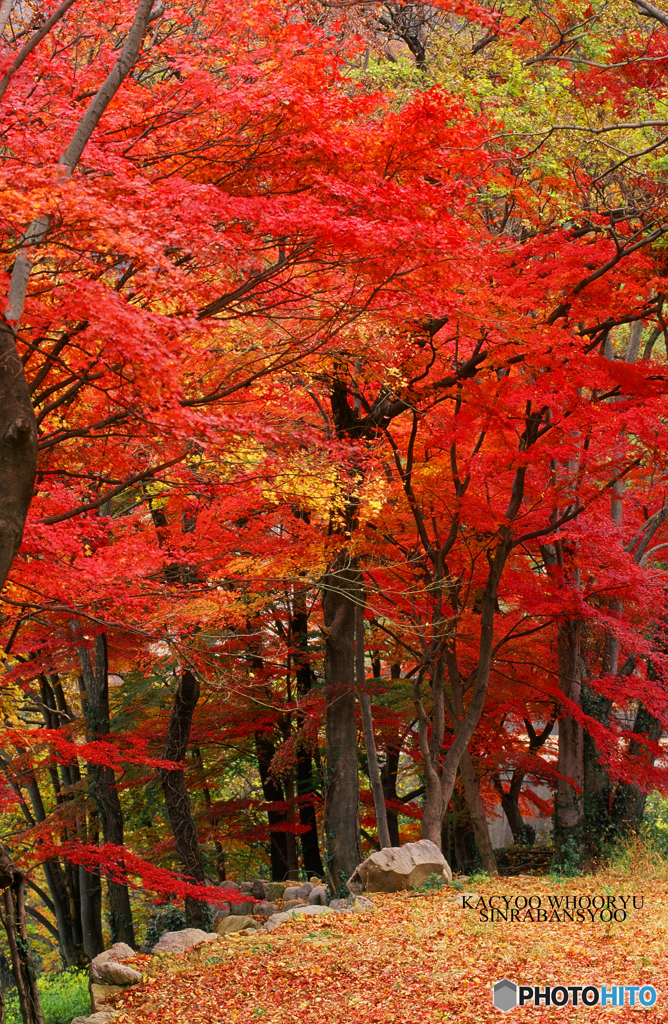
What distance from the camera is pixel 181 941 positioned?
8555 mm

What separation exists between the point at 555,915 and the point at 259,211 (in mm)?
6766

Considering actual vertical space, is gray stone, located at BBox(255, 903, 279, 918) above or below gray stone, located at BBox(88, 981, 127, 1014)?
below

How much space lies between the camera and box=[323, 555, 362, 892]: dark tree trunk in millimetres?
11234

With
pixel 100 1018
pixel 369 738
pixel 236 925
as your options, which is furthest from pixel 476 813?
pixel 100 1018

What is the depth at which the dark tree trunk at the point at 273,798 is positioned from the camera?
1767 centimetres

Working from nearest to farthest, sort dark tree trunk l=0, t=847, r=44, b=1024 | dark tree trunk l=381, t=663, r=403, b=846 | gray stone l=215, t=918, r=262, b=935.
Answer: dark tree trunk l=0, t=847, r=44, b=1024
gray stone l=215, t=918, r=262, b=935
dark tree trunk l=381, t=663, r=403, b=846

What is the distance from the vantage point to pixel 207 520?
12.5m

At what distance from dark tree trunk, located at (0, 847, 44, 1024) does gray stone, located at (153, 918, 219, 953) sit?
2.55m

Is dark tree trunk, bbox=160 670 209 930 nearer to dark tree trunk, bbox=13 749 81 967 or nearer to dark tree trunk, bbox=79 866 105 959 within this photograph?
dark tree trunk, bbox=79 866 105 959

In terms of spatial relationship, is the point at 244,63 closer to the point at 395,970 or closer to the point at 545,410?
the point at 545,410

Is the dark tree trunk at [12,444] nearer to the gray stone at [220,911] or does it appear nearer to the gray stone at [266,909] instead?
the gray stone at [266,909]

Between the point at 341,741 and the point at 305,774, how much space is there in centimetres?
633

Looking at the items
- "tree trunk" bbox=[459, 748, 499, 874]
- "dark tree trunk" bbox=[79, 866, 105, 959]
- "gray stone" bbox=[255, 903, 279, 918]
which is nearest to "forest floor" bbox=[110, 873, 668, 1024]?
"tree trunk" bbox=[459, 748, 499, 874]

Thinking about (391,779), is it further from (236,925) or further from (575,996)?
(575,996)
